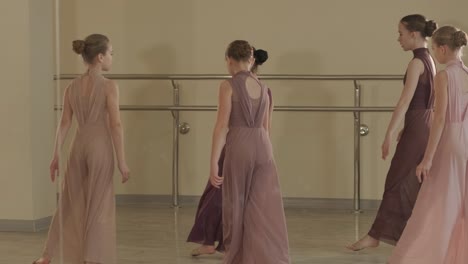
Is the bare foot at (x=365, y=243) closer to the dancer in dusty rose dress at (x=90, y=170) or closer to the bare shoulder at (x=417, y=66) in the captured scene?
the bare shoulder at (x=417, y=66)

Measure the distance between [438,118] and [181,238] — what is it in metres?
2.19

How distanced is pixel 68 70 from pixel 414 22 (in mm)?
2145

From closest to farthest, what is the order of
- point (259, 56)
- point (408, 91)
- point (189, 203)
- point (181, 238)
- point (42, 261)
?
point (42, 261), point (408, 91), point (259, 56), point (181, 238), point (189, 203)

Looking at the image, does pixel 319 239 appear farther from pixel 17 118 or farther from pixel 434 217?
pixel 17 118

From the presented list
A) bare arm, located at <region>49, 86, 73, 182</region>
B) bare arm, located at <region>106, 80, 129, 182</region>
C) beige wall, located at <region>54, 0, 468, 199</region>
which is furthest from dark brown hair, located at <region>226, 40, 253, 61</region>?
beige wall, located at <region>54, 0, 468, 199</region>

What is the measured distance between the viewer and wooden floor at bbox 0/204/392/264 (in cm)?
702

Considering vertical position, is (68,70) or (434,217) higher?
(68,70)

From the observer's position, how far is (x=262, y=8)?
26.5 ft

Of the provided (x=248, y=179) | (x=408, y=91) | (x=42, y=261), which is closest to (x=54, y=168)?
(x=42, y=261)

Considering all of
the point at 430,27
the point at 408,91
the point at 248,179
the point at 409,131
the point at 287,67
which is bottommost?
the point at 248,179

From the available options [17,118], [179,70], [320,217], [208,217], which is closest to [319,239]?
[320,217]

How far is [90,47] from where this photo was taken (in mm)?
6281

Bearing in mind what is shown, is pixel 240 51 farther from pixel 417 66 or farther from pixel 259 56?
pixel 417 66

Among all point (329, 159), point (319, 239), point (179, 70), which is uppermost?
point (179, 70)
